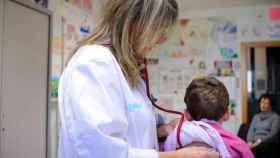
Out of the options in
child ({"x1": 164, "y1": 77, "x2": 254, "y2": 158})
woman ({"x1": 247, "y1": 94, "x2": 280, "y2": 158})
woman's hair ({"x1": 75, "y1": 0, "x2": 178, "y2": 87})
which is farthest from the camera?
woman ({"x1": 247, "y1": 94, "x2": 280, "y2": 158})

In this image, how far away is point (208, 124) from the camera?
1185 mm

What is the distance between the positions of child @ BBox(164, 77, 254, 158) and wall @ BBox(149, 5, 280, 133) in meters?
3.46

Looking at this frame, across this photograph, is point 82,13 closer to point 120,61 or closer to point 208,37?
point 208,37

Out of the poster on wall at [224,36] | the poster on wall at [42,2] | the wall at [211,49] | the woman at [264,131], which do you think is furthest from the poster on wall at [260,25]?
the poster on wall at [42,2]

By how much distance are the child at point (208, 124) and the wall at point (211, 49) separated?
136 inches

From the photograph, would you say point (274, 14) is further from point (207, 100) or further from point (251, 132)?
point (207, 100)

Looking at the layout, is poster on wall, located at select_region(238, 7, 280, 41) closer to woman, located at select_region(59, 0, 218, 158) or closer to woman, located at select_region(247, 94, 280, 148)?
woman, located at select_region(247, 94, 280, 148)

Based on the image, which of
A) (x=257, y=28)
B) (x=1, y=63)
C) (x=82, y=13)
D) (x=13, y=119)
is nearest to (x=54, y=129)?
(x=13, y=119)

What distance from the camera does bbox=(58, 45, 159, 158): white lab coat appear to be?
74cm

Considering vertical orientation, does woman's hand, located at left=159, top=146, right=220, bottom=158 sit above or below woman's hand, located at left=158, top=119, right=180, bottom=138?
below

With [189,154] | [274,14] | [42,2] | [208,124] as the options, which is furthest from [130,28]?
[274,14]

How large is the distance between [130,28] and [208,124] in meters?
0.50

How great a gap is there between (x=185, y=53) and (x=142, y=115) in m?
4.10

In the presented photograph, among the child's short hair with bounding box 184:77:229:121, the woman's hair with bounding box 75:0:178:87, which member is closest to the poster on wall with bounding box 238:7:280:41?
the child's short hair with bounding box 184:77:229:121
